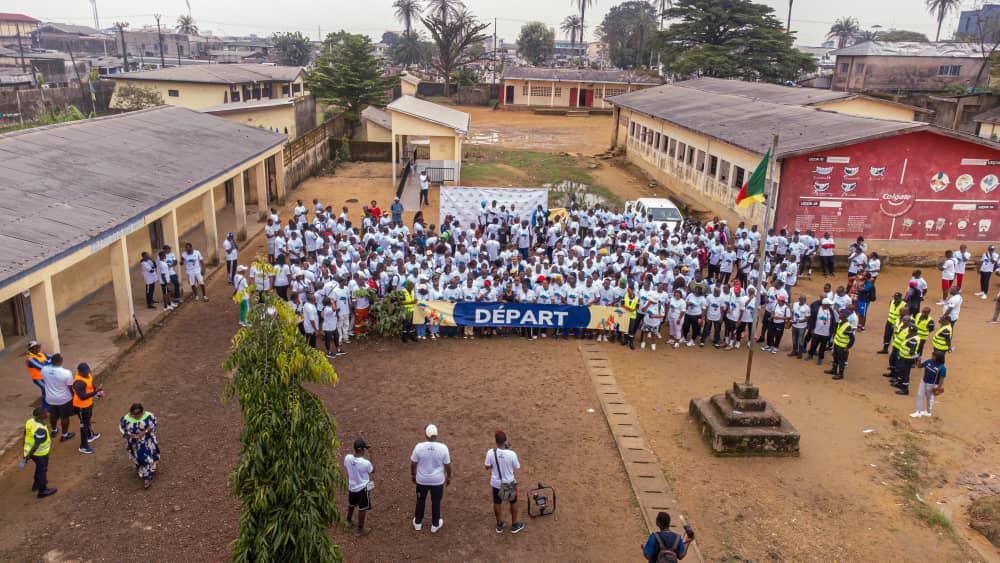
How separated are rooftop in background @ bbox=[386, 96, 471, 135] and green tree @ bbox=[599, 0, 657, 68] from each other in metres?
26.9

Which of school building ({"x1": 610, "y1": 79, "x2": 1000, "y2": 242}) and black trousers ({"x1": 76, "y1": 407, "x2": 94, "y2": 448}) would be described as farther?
school building ({"x1": 610, "y1": 79, "x2": 1000, "y2": 242})

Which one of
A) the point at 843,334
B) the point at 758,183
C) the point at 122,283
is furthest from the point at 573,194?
the point at 122,283

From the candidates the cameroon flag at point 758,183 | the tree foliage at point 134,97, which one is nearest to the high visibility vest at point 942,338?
the cameroon flag at point 758,183

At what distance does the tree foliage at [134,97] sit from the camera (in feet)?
124

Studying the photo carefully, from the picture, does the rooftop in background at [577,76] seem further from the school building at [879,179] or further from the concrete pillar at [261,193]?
the concrete pillar at [261,193]

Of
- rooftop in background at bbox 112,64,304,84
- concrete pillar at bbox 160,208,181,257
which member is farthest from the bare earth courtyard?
rooftop in background at bbox 112,64,304,84

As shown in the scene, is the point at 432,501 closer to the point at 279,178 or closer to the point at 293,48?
the point at 279,178

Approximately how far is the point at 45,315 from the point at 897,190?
21.2 metres

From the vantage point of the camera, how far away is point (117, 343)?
13242mm

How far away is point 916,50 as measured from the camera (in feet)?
171

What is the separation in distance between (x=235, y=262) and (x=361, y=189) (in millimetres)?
12176

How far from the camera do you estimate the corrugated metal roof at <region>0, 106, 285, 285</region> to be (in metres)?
11.0

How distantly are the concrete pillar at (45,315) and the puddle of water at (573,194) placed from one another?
726 inches

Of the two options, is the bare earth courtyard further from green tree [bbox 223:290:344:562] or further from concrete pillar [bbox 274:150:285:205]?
concrete pillar [bbox 274:150:285:205]
